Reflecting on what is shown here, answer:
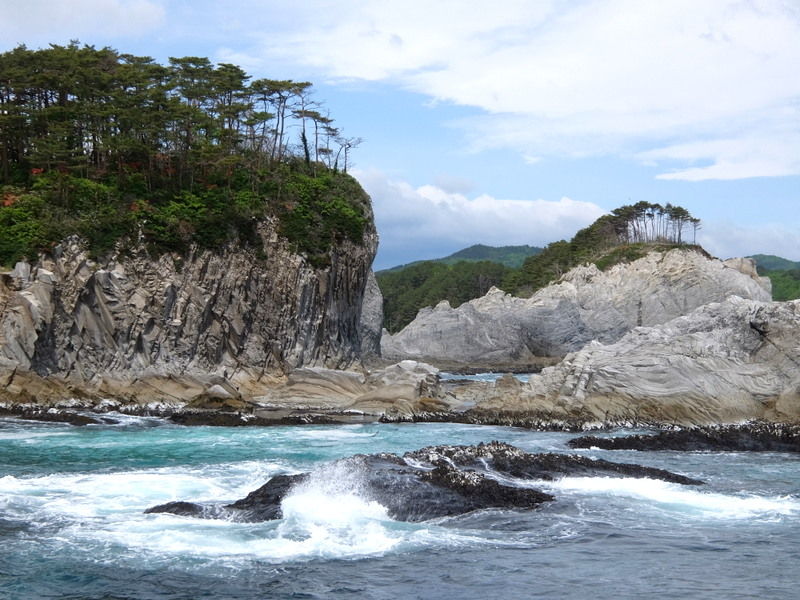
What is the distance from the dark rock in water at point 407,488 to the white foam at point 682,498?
2.33 ft

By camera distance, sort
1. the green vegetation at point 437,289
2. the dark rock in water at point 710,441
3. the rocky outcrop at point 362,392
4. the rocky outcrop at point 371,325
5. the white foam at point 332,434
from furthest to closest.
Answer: the green vegetation at point 437,289
the rocky outcrop at point 371,325
the rocky outcrop at point 362,392
the white foam at point 332,434
the dark rock in water at point 710,441

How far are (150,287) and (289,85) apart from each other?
1755 cm

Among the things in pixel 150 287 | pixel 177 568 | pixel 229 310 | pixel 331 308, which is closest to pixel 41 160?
pixel 150 287

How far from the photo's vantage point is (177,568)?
1340 cm

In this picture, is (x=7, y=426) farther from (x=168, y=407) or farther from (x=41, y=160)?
(x=41, y=160)

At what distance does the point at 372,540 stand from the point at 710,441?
1595 cm

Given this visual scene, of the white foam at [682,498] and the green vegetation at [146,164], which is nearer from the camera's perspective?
the white foam at [682,498]

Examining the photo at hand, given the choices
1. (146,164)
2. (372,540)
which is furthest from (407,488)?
(146,164)

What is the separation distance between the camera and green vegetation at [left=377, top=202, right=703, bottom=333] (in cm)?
9868

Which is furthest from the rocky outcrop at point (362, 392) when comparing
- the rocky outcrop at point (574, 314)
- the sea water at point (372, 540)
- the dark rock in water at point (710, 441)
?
the rocky outcrop at point (574, 314)

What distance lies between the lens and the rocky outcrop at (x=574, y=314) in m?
82.0

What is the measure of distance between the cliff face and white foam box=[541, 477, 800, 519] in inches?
998

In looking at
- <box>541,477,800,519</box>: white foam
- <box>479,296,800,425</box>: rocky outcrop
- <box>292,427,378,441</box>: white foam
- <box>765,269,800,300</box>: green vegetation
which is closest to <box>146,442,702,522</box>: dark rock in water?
<box>541,477,800,519</box>: white foam

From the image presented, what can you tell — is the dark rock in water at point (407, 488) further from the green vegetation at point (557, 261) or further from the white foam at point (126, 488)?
the green vegetation at point (557, 261)
